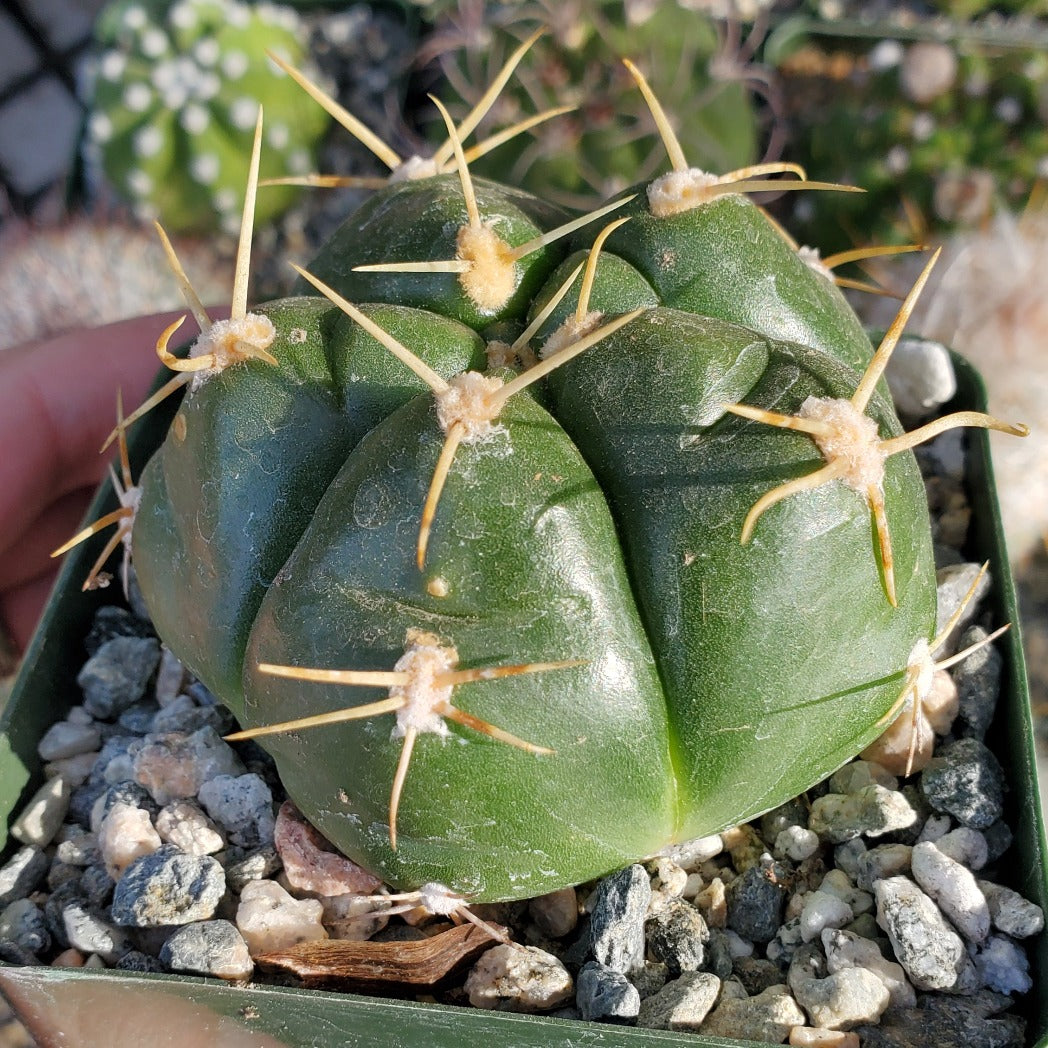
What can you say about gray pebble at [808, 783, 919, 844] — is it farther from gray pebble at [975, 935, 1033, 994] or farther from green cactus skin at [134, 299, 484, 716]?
green cactus skin at [134, 299, 484, 716]

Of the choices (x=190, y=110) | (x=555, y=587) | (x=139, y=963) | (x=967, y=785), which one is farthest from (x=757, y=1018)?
(x=190, y=110)

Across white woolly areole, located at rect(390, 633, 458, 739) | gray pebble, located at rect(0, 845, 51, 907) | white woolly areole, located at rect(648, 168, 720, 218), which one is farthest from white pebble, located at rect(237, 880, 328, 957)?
white woolly areole, located at rect(648, 168, 720, 218)

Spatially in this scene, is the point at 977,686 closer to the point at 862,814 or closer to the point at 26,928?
the point at 862,814

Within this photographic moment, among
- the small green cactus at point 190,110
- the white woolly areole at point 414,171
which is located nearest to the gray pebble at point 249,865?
the white woolly areole at point 414,171

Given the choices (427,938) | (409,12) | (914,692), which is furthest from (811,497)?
(409,12)

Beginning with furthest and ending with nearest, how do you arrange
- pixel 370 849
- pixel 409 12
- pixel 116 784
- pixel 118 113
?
pixel 409 12
pixel 118 113
pixel 116 784
pixel 370 849

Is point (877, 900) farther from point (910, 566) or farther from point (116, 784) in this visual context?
point (116, 784)
